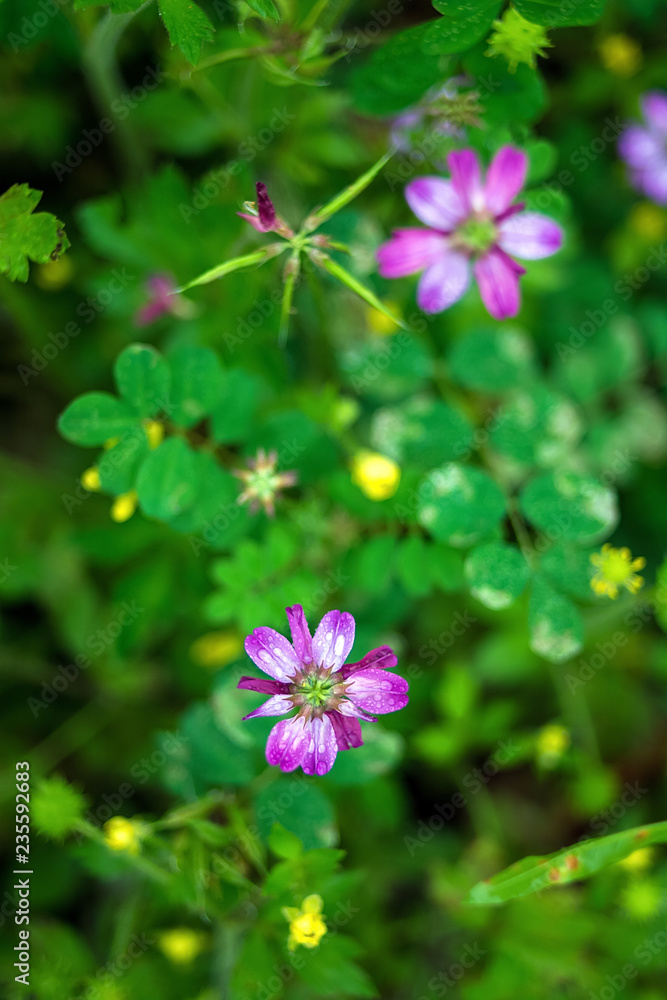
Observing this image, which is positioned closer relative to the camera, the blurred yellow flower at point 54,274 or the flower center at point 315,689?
the flower center at point 315,689

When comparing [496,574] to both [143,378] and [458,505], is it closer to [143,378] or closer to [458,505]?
[458,505]

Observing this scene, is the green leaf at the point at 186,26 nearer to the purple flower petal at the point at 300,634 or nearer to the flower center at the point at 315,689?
the purple flower petal at the point at 300,634

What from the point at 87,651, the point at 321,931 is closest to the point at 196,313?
the point at 87,651

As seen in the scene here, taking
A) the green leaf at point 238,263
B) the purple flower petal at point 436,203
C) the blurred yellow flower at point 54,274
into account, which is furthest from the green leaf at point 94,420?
the blurred yellow flower at point 54,274

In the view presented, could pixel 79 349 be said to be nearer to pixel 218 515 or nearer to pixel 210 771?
pixel 218 515

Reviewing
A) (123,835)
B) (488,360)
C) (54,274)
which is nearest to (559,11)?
(488,360)

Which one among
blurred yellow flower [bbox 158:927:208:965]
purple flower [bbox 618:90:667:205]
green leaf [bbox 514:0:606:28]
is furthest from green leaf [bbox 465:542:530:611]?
purple flower [bbox 618:90:667:205]
